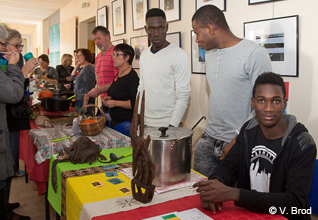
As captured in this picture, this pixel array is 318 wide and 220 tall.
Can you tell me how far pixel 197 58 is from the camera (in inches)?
114

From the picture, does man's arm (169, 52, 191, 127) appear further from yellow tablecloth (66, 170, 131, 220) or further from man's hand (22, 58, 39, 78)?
man's hand (22, 58, 39, 78)

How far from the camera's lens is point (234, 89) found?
156 cm

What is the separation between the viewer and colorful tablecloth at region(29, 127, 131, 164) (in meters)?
2.05

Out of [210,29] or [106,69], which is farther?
[106,69]

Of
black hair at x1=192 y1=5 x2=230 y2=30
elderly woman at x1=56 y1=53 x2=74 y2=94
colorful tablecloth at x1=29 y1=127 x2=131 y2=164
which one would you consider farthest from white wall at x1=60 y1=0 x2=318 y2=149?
elderly woman at x1=56 y1=53 x2=74 y2=94

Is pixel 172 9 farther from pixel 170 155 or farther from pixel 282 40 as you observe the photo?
pixel 170 155

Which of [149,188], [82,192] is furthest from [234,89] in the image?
[82,192]

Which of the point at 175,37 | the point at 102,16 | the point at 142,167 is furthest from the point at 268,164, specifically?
the point at 102,16

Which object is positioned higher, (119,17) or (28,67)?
(119,17)

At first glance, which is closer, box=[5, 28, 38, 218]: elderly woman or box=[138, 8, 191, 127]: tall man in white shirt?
box=[138, 8, 191, 127]: tall man in white shirt

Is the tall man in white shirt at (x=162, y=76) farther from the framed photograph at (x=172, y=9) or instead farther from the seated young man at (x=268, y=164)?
the framed photograph at (x=172, y=9)

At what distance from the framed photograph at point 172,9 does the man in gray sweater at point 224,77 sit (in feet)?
5.03

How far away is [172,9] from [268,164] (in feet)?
8.04

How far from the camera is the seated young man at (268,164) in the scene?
1060 mm
